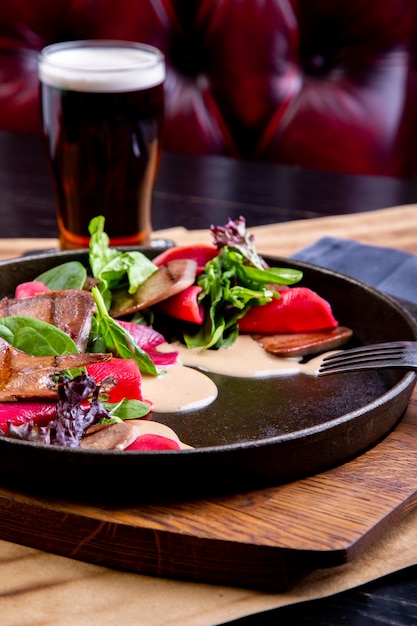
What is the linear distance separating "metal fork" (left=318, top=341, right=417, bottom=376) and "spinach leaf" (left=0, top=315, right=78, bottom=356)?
449 millimetres

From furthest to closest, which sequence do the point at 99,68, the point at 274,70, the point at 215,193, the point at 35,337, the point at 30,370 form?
1. the point at 274,70
2. the point at 215,193
3. the point at 99,68
4. the point at 35,337
5. the point at 30,370

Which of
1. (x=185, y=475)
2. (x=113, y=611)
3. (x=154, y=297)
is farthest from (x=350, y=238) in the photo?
(x=113, y=611)

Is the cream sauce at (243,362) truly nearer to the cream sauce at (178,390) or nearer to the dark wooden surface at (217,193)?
the cream sauce at (178,390)

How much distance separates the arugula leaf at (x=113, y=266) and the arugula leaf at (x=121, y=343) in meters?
0.19

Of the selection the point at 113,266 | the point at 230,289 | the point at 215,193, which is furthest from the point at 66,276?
the point at 215,193

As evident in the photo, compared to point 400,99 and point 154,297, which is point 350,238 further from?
point 400,99

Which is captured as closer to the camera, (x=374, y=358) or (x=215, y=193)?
(x=374, y=358)

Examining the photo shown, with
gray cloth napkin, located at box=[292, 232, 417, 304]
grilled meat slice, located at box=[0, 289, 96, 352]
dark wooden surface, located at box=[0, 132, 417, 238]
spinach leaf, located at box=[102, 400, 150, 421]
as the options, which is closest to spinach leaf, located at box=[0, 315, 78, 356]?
grilled meat slice, located at box=[0, 289, 96, 352]

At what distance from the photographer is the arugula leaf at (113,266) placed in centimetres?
168

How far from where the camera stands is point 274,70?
331 centimetres

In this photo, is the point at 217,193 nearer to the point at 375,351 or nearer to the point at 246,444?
the point at 375,351

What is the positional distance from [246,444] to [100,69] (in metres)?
1.10

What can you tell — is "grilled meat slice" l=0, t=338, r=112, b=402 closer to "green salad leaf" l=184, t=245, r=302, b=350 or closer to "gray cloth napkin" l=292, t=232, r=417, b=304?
"green salad leaf" l=184, t=245, r=302, b=350

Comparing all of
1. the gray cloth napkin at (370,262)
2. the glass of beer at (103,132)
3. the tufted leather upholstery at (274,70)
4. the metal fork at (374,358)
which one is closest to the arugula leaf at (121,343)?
the metal fork at (374,358)
